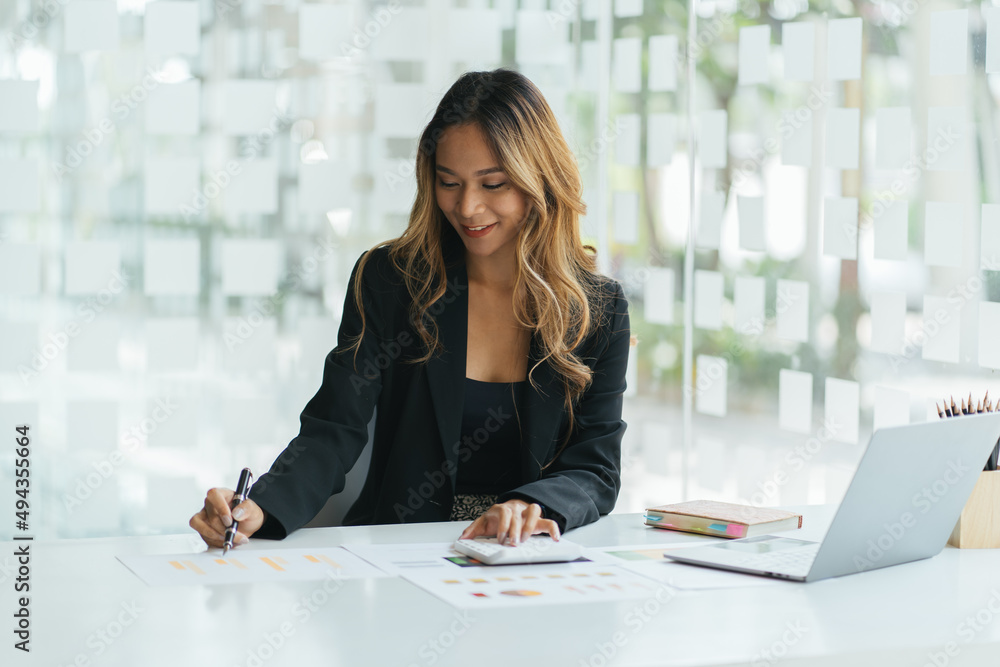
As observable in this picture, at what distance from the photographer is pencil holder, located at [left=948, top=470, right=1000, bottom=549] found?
1550 millimetres

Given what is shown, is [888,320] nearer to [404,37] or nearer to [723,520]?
[723,520]

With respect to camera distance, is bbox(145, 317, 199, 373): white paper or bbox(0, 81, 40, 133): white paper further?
bbox(145, 317, 199, 373): white paper

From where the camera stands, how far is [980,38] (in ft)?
8.65

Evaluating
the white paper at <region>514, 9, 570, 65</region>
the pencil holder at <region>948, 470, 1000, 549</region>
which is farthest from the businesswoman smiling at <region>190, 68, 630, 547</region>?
the white paper at <region>514, 9, 570, 65</region>

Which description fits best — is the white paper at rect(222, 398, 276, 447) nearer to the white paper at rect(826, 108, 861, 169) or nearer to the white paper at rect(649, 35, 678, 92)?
the white paper at rect(649, 35, 678, 92)

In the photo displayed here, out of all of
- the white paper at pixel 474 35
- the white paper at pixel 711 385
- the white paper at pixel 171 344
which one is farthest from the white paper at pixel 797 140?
the white paper at pixel 171 344

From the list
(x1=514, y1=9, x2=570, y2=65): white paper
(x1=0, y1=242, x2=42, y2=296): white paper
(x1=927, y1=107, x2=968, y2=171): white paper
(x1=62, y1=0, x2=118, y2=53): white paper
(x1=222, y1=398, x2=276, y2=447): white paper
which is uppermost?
(x1=514, y1=9, x2=570, y2=65): white paper

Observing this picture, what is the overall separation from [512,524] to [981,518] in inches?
28.1

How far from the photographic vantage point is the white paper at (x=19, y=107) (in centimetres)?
299

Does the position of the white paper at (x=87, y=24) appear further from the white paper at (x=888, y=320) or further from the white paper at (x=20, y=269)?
the white paper at (x=888, y=320)

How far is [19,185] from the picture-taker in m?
3.01

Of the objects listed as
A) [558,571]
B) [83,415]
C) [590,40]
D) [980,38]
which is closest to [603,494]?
[558,571]

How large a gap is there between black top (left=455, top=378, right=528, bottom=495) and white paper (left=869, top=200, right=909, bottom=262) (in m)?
1.38

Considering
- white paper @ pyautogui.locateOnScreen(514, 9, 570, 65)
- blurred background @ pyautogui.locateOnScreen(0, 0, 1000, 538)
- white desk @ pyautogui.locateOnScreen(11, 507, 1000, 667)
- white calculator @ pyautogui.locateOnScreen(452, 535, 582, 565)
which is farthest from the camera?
white paper @ pyautogui.locateOnScreen(514, 9, 570, 65)
